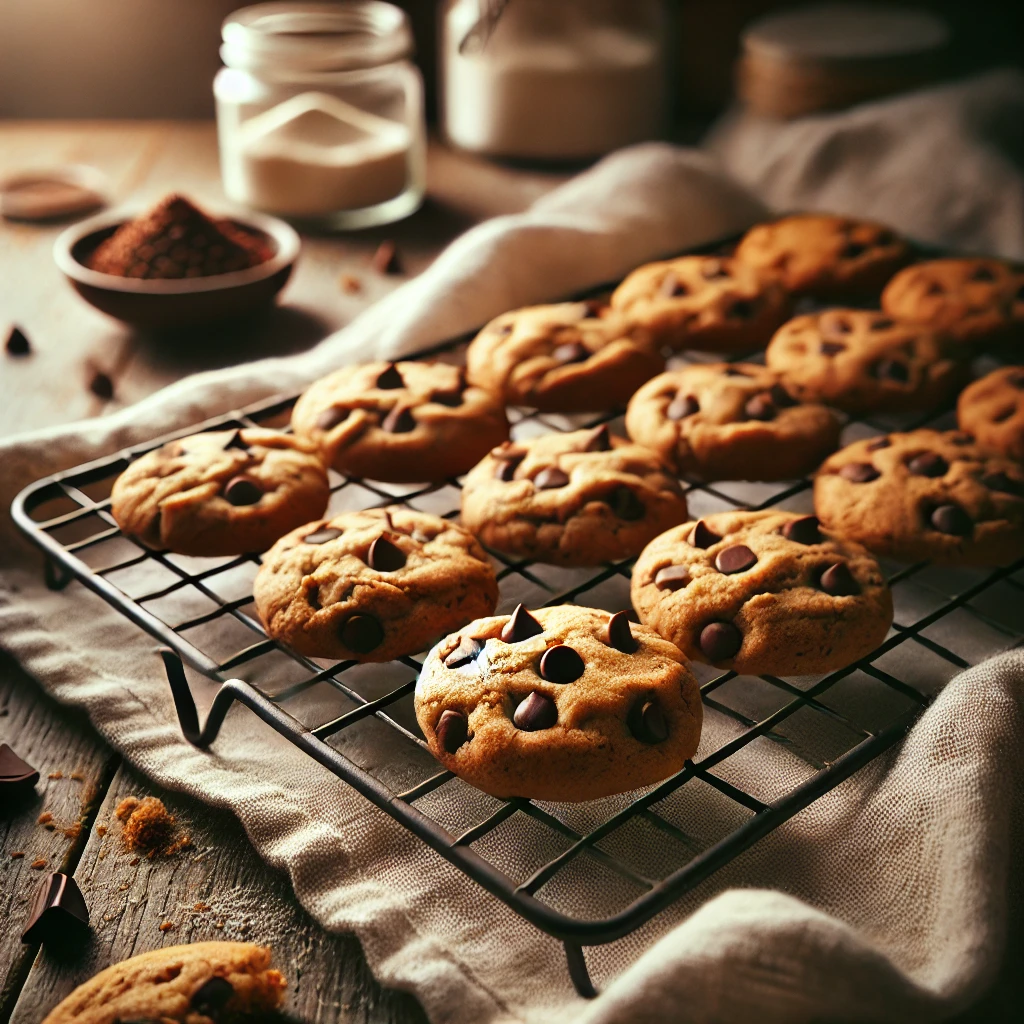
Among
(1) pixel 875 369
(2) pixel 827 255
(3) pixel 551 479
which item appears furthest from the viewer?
(2) pixel 827 255

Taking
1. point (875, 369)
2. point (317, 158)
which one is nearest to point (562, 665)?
point (875, 369)

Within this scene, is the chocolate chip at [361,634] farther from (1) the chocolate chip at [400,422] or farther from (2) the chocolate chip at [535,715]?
(1) the chocolate chip at [400,422]

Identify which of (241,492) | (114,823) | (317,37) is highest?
(317,37)

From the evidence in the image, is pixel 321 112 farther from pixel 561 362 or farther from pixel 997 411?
pixel 997 411

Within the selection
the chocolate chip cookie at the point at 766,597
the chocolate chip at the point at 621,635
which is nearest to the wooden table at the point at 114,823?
the chocolate chip at the point at 621,635

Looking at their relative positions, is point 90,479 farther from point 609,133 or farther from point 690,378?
point 609,133

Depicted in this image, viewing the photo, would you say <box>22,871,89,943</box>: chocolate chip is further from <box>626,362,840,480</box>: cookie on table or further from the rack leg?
<box>626,362,840,480</box>: cookie on table
